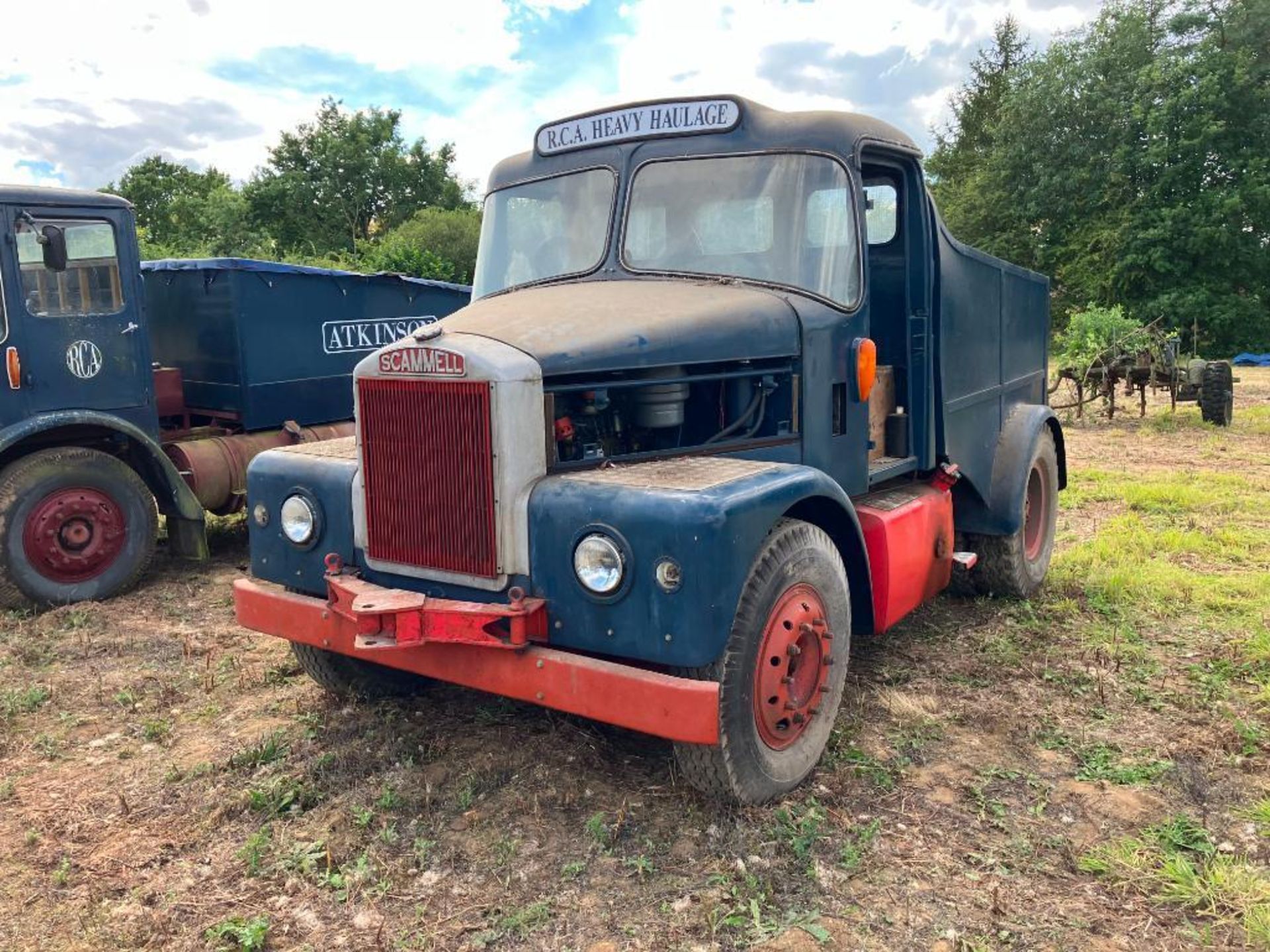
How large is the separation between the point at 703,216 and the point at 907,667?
2.55 m

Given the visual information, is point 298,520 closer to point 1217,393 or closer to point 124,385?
point 124,385

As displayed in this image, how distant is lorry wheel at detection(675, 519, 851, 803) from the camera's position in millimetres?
3545

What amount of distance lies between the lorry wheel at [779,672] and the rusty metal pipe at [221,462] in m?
4.99

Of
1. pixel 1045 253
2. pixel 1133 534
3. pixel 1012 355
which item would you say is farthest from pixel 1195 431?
pixel 1045 253

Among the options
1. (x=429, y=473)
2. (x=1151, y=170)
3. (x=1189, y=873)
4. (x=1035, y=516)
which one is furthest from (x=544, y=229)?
(x=1151, y=170)

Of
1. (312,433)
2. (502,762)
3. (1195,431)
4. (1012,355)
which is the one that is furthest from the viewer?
(1195,431)

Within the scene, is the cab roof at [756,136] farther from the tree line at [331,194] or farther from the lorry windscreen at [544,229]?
the tree line at [331,194]

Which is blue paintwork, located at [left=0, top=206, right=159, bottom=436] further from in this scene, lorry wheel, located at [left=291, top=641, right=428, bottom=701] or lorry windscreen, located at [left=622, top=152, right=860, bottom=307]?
lorry windscreen, located at [left=622, top=152, right=860, bottom=307]

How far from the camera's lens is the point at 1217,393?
1508 centimetres

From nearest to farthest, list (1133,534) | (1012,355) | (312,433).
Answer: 1. (1012,355)
2. (1133,534)
3. (312,433)

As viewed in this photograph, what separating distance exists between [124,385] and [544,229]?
160 inches

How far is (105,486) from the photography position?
7285 millimetres

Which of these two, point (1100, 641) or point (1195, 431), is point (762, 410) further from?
point (1195, 431)

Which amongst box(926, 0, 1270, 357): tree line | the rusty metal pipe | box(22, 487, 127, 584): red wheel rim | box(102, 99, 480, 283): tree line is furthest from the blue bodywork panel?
box(102, 99, 480, 283): tree line
